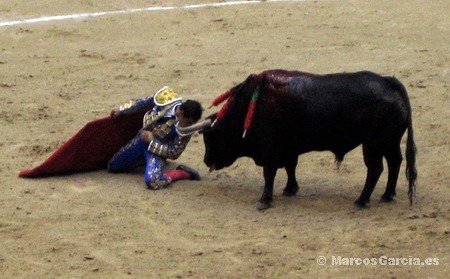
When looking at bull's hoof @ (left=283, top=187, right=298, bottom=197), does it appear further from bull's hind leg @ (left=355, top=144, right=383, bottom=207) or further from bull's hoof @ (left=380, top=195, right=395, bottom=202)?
bull's hoof @ (left=380, top=195, right=395, bottom=202)

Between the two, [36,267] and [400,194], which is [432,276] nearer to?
[400,194]

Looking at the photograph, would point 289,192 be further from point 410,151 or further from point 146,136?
point 146,136

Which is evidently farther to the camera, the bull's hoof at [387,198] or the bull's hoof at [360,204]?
the bull's hoof at [387,198]

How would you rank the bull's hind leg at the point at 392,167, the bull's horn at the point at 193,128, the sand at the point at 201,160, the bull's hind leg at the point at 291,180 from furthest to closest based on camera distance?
the bull's horn at the point at 193,128 < the bull's hind leg at the point at 291,180 < the bull's hind leg at the point at 392,167 < the sand at the point at 201,160

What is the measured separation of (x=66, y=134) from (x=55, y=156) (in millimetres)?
952

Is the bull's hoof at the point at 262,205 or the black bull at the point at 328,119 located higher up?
the black bull at the point at 328,119

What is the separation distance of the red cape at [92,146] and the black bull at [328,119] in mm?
979

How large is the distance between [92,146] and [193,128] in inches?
33.5

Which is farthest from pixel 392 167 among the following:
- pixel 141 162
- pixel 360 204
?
pixel 141 162

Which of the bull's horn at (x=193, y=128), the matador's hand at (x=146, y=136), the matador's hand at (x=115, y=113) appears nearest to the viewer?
the bull's horn at (x=193, y=128)

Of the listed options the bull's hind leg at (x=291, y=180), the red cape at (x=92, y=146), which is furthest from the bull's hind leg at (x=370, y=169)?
the red cape at (x=92, y=146)

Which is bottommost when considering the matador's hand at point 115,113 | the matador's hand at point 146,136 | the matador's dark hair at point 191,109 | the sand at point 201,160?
the sand at point 201,160

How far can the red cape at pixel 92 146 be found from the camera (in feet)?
28.3

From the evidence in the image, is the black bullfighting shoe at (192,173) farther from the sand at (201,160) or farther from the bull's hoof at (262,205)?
the bull's hoof at (262,205)
